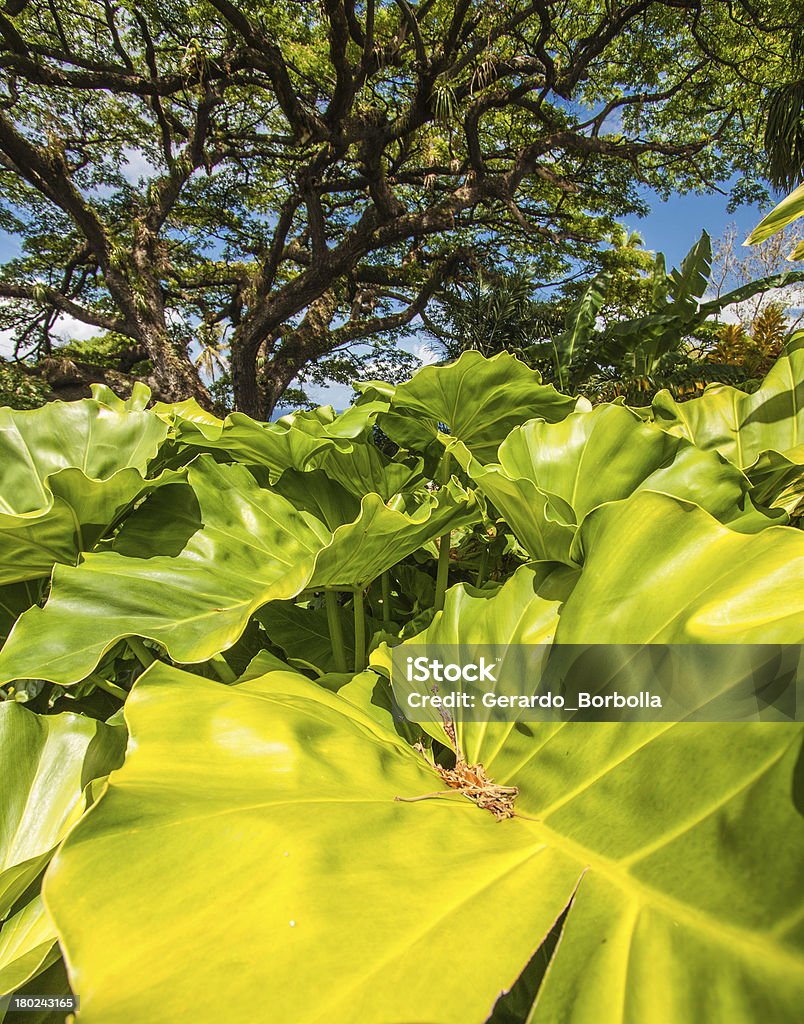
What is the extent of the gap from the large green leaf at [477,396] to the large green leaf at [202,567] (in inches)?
6.2

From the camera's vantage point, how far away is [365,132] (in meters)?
5.35

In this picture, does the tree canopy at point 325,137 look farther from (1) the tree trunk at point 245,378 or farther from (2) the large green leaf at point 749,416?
(2) the large green leaf at point 749,416

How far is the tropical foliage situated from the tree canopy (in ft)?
17.6

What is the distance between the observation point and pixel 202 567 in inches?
23.5

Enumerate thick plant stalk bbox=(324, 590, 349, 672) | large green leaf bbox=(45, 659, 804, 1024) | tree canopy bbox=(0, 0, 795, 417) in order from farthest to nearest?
tree canopy bbox=(0, 0, 795, 417) → thick plant stalk bbox=(324, 590, 349, 672) → large green leaf bbox=(45, 659, 804, 1024)

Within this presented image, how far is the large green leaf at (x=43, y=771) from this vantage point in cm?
48

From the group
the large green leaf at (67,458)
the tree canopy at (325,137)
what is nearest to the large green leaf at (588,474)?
the large green leaf at (67,458)

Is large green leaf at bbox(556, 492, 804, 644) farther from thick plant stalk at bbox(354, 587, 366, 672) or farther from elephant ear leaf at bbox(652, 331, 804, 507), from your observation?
elephant ear leaf at bbox(652, 331, 804, 507)

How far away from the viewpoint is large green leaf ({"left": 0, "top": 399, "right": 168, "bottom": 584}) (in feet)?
1.94

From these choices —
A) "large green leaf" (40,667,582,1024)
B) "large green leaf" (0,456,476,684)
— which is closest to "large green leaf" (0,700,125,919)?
"large green leaf" (0,456,476,684)

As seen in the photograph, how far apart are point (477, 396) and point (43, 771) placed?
0.68 m

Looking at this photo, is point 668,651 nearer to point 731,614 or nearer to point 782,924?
point 731,614

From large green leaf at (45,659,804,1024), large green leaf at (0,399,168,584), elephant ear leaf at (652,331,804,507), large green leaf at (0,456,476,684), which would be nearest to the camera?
large green leaf at (45,659,804,1024)

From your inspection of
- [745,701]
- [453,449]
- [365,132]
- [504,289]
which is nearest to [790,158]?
[504,289]
